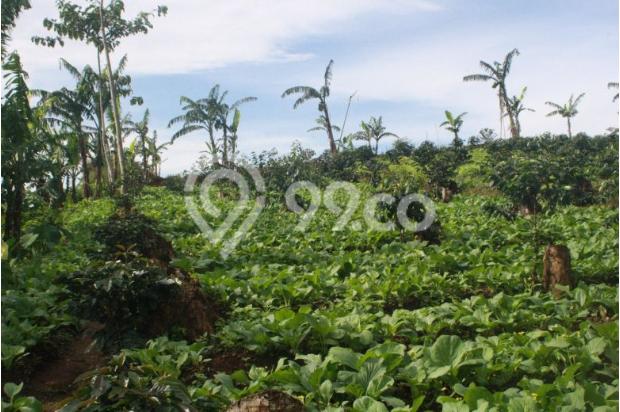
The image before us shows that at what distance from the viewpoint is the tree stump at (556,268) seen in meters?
6.62

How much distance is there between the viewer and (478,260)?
802 centimetres

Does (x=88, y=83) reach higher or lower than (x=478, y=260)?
higher

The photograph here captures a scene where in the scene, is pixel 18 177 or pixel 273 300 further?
pixel 18 177

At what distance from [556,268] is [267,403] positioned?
4775mm

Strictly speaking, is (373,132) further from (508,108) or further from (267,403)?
(267,403)

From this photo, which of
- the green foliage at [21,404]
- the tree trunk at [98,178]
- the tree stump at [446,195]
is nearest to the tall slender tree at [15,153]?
the green foliage at [21,404]

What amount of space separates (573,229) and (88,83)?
21416 mm

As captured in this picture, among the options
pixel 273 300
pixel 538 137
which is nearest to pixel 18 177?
pixel 273 300

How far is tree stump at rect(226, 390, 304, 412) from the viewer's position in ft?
9.51

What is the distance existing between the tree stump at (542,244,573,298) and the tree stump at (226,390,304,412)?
14.8 ft

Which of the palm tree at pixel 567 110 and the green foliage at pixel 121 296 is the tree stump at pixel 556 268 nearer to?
the green foliage at pixel 121 296

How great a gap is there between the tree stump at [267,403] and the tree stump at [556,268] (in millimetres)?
4518

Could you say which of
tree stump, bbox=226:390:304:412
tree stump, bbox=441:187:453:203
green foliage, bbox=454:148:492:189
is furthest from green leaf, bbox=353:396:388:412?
tree stump, bbox=441:187:453:203

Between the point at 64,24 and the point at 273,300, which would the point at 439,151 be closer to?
the point at 64,24
